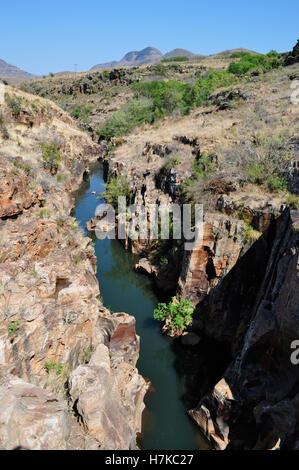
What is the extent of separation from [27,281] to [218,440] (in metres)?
8.61

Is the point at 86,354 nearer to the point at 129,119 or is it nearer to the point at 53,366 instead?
the point at 53,366

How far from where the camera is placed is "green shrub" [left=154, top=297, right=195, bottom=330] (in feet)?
46.3

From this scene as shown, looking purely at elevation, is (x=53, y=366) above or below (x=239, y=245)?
below

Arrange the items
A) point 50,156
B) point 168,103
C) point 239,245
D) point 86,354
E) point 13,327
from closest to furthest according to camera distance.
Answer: point 13,327
point 86,354
point 239,245
point 50,156
point 168,103

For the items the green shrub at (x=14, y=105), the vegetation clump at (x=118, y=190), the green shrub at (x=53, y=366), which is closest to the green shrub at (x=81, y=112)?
the green shrub at (x=14, y=105)

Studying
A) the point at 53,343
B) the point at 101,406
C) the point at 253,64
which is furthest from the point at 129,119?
the point at 101,406

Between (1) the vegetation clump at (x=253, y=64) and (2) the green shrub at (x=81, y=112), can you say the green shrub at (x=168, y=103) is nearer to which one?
(1) the vegetation clump at (x=253, y=64)

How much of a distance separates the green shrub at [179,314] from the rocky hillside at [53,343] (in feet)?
7.57

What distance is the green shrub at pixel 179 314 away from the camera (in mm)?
14105

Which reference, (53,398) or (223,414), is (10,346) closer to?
(53,398)

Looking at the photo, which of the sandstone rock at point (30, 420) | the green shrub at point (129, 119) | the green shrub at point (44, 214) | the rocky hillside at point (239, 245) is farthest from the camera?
the green shrub at point (129, 119)

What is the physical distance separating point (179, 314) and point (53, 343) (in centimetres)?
706

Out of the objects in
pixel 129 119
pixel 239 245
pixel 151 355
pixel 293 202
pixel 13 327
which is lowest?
pixel 151 355

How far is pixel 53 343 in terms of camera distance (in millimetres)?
8766
